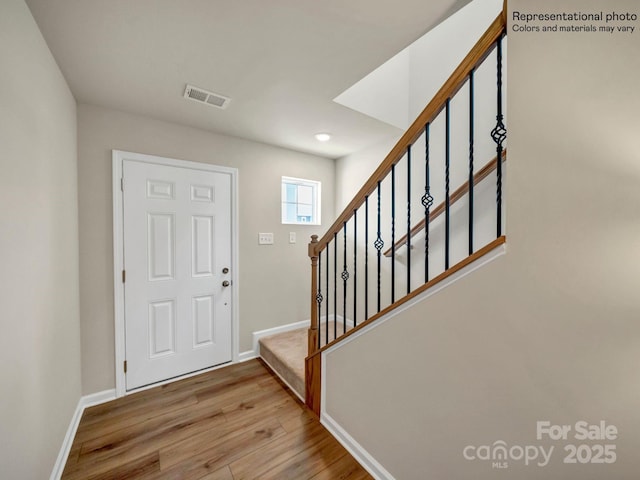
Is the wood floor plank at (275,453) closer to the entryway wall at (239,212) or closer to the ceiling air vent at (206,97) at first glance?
the entryway wall at (239,212)

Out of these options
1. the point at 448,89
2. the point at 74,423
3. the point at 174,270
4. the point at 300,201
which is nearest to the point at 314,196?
the point at 300,201

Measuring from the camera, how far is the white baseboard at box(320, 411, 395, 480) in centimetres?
136

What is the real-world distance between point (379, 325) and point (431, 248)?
44.7 inches

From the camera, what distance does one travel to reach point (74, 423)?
1.71 meters

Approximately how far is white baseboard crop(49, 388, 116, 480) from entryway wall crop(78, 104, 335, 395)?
6 centimetres

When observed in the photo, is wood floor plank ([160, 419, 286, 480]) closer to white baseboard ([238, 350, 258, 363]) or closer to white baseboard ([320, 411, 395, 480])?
white baseboard ([320, 411, 395, 480])

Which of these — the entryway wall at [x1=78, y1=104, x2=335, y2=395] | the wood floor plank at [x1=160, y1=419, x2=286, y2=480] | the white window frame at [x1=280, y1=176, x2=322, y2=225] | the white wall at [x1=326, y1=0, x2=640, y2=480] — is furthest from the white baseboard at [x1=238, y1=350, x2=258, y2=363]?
the white wall at [x1=326, y1=0, x2=640, y2=480]

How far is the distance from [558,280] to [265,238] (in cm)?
242

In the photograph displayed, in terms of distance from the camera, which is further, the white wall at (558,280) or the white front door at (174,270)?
the white front door at (174,270)

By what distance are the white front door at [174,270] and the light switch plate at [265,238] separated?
34cm

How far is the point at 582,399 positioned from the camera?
73 centimetres

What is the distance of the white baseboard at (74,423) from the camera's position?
1385 millimetres

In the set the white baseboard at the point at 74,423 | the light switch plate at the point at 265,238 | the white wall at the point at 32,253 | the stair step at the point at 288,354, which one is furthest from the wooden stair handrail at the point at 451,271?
the white baseboard at the point at 74,423

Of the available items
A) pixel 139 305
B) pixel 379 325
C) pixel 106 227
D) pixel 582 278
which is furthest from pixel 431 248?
pixel 106 227
